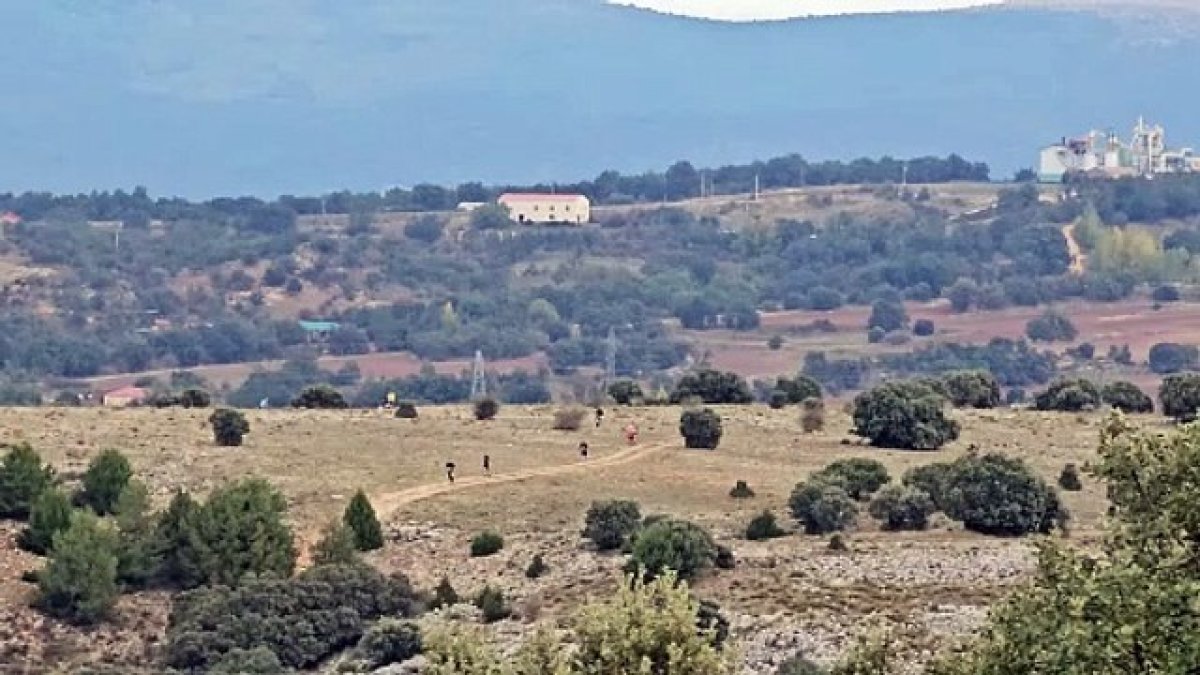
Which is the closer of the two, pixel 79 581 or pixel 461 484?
pixel 79 581

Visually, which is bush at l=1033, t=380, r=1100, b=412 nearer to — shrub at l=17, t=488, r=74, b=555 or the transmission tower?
shrub at l=17, t=488, r=74, b=555

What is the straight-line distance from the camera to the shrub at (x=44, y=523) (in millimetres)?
48750

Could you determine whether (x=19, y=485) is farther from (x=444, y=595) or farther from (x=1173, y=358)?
(x=1173, y=358)

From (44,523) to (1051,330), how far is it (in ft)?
307

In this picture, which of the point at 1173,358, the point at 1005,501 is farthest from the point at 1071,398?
the point at 1173,358

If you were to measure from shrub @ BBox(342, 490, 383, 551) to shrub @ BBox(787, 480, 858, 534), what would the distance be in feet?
26.9

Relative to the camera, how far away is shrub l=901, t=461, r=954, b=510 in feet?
160

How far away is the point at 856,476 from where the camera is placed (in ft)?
167

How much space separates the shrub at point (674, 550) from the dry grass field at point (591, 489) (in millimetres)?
424

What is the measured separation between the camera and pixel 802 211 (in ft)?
604

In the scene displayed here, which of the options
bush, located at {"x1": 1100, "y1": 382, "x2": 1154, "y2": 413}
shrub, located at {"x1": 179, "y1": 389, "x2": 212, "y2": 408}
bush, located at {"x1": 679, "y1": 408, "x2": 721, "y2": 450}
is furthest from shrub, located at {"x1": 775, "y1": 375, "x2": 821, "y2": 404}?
shrub, located at {"x1": 179, "y1": 389, "x2": 212, "y2": 408}

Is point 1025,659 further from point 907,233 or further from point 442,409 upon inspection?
point 907,233

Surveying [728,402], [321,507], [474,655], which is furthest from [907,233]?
[474,655]

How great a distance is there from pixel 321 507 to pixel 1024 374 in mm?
78255
